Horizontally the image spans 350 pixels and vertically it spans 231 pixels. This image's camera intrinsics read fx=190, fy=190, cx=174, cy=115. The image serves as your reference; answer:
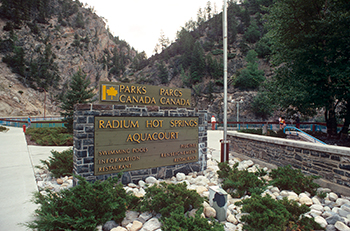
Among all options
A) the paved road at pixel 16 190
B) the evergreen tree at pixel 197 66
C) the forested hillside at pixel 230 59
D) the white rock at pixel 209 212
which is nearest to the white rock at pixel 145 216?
the white rock at pixel 209 212

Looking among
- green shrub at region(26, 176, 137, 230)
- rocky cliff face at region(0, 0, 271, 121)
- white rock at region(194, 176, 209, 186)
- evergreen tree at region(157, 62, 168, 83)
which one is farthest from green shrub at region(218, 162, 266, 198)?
evergreen tree at region(157, 62, 168, 83)

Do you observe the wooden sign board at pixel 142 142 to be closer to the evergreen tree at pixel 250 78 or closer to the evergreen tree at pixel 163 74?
the evergreen tree at pixel 250 78

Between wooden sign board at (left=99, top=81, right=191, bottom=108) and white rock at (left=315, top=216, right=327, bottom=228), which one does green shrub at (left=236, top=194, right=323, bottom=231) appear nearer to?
white rock at (left=315, top=216, right=327, bottom=228)

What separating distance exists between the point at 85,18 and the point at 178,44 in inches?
1793

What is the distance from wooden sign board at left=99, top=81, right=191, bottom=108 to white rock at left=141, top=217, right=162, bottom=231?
127 inches

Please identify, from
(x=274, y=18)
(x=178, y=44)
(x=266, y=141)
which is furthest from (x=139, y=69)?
(x=266, y=141)

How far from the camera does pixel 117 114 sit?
5453 mm

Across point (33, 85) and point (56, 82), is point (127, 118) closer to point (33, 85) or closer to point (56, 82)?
point (33, 85)

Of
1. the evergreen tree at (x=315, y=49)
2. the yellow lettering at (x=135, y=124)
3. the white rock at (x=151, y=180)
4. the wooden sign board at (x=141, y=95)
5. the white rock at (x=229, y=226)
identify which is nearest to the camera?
the white rock at (x=229, y=226)

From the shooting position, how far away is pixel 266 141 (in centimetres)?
746

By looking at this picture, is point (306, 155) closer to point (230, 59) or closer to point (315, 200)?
point (315, 200)

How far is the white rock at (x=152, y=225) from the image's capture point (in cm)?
348

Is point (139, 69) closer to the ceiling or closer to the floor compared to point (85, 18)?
closer to the floor

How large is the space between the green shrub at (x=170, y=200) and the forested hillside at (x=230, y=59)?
10.6 metres
